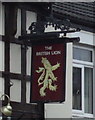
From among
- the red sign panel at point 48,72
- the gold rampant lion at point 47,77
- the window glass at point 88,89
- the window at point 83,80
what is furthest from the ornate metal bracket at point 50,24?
the window glass at point 88,89

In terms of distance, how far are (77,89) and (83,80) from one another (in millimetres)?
323

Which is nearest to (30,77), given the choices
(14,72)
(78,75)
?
(14,72)

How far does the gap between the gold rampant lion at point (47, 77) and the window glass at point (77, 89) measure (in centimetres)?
230

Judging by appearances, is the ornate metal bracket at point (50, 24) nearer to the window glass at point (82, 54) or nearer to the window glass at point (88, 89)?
the window glass at point (82, 54)

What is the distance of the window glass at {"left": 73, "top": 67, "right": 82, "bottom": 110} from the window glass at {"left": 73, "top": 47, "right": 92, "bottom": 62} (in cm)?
32

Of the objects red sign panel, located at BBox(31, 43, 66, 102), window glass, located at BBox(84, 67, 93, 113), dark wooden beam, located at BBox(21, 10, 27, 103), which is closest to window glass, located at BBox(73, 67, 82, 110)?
window glass, located at BBox(84, 67, 93, 113)

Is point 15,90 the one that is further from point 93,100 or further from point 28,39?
point 93,100

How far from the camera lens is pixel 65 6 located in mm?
15023

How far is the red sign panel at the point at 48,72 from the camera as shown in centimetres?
1221

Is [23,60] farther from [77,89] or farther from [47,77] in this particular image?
[77,89]

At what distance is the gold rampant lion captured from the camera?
12.3 meters

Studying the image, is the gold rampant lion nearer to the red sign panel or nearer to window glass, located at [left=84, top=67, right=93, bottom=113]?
the red sign panel

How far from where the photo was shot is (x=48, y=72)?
40.6 feet

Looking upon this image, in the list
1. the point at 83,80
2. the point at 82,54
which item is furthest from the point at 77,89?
the point at 82,54
